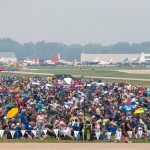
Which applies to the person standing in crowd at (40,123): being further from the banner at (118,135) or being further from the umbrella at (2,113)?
the banner at (118,135)

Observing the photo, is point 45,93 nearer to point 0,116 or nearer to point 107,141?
point 0,116

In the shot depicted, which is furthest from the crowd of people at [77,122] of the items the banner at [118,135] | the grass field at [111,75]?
the grass field at [111,75]

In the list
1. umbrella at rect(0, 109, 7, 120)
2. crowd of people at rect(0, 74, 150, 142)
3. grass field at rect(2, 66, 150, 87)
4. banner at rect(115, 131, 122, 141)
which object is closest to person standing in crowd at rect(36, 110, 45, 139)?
crowd of people at rect(0, 74, 150, 142)

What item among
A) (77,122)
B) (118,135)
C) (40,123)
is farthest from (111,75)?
(118,135)

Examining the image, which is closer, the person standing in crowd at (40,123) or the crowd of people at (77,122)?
the crowd of people at (77,122)

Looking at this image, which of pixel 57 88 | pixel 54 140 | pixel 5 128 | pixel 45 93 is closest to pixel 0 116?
pixel 5 128

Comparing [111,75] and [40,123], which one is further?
[111,75]

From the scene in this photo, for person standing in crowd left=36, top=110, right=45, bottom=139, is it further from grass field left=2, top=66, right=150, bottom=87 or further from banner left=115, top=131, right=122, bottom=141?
grass field left=2, top=66, right=150, bottom=87

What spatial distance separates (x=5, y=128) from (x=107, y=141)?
5.05 metres

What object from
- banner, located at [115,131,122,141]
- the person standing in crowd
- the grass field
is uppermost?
the person standing in crowd

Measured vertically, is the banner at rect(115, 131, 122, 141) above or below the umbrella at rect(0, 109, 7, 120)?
below

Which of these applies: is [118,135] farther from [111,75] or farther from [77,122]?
[111,75]

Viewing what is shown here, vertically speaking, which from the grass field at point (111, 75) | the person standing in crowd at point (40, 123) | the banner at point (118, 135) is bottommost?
the grass field at point (111, 75)

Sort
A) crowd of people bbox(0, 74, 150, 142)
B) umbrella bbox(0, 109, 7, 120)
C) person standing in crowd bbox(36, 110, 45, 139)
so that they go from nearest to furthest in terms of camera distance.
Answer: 1. crowd of people bbox(0, 74, 150, 142)
2. person standing in crowd bbox(36, 110, 45, 139)
3. umbrella bbox(0, 109, 7, 120)
